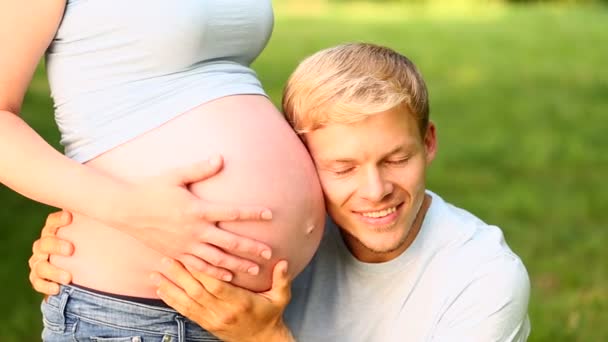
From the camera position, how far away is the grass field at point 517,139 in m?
4.92

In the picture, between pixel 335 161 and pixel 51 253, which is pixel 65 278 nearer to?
pixel 51 253

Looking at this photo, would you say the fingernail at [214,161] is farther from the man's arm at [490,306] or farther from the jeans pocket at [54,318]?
the man's arm at [490,306]

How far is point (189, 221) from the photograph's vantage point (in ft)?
7.21

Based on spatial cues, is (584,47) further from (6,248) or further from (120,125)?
(120,125)

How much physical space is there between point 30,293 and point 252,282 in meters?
2.84

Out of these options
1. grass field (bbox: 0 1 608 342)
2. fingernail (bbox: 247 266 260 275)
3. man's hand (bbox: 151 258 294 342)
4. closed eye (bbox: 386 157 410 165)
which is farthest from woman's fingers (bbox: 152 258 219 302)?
grass field (bbox: 0 1 608 342)

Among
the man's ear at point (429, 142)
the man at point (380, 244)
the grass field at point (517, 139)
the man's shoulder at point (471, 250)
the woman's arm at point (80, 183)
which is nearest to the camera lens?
the woman's arm at point (80, 183)

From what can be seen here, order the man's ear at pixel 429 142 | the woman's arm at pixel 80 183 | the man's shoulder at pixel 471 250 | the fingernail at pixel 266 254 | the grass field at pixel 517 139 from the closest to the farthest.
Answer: the woman's arm at pixel 80 183 < the fingernail at pixel 266 254 < the man's shoulder at pixel 471 250 < the man's ear at pixel 429 142 < the grass field at pixel 517 139

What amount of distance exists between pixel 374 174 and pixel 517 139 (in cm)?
568

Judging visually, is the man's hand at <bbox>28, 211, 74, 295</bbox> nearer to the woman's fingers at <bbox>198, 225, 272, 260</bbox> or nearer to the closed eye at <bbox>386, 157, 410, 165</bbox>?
the woman's fingers at <bbox>198, 225, 272, 260</bbox>

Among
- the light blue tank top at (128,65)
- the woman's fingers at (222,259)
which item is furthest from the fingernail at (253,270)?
the light blue tank top at (128,65)

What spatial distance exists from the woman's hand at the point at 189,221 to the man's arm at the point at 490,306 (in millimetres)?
525

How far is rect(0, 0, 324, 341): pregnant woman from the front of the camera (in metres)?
2.19

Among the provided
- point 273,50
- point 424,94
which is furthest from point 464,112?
point 424,94
